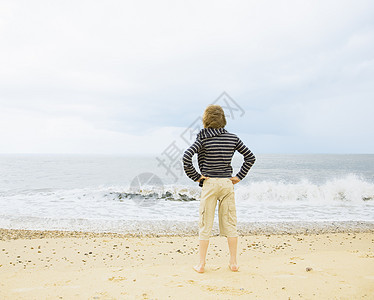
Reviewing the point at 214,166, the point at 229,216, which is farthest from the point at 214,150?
the point at 229,216

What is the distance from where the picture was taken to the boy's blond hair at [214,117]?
333 centimetres

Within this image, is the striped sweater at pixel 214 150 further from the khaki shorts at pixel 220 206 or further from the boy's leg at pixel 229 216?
the boy's leg at pixel 229 216

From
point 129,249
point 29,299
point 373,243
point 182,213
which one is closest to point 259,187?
point 182,213

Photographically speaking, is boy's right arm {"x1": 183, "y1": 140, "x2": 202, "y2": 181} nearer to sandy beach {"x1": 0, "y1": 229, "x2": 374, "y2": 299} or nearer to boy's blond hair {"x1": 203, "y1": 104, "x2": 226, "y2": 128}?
boy's blond hair {"x1": 203, "y1": 104, "x2": 226, "y2": 128}

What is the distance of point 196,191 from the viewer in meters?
16.5

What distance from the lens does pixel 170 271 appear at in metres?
3.52

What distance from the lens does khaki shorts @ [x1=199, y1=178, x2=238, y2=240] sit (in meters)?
3.34

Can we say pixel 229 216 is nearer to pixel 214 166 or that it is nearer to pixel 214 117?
pixel 214 166

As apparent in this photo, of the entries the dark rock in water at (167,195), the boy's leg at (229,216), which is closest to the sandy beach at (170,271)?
the boy's leg at (229,216)

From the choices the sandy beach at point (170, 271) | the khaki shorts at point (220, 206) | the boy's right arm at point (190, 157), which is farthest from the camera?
the khaki shorts at point (220, 206)

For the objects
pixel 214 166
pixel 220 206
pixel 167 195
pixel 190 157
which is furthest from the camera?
pixel 167 195

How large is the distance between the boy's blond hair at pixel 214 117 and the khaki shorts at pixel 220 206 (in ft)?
2.13

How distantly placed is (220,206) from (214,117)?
1088 millimetres

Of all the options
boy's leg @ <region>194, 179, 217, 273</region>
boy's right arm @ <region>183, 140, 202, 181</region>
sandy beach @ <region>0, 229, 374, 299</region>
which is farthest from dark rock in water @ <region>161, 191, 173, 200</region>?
boy's right arm @ <region>183, 140, 202, 181</region>
